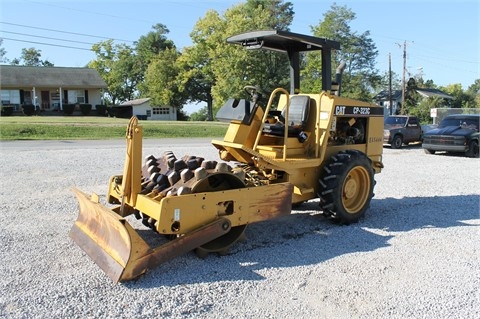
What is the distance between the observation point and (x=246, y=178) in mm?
5945

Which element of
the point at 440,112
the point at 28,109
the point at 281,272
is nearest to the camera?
the point at 281,272

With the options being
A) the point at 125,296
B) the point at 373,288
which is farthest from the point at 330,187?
the point at 125,296

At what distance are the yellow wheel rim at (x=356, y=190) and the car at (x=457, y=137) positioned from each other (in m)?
11.9

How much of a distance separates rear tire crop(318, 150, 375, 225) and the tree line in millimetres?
22742

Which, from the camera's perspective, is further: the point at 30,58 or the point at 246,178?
the point at 30,58

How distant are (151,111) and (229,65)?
19.6 m

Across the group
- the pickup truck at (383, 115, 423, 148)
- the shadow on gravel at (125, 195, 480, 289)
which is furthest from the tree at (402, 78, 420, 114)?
the shadow on gravel at (125, 195, 480, 289)

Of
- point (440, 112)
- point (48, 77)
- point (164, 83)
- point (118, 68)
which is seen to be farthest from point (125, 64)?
point (440, 112)

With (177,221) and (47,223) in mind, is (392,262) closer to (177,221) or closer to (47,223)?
(177,221)

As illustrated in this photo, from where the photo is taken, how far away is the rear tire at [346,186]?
6.16m

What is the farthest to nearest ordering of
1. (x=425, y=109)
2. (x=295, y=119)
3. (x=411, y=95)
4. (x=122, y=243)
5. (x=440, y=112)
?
1. (x=411, y=95)
2. (x=425, y=109)
3. (x=440, y=112)
4. (x=295, y=119)
5. (x=122, y=243)

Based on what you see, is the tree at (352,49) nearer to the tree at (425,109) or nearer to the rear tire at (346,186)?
the tree at (425,109)

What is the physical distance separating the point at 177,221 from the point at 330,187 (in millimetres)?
2414

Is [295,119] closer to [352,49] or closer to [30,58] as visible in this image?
[352,49]
